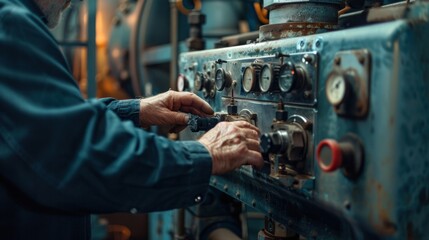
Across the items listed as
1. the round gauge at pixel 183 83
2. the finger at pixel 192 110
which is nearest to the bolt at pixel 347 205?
the finger at pixel 192 110

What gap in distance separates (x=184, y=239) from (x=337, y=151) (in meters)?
1.12

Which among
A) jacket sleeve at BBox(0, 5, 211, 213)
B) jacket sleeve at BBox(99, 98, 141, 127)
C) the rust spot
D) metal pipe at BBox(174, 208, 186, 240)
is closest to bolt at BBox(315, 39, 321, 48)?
the rust spot

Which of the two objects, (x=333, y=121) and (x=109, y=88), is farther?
(x=109, y=88)

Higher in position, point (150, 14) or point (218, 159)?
point (150, 14)

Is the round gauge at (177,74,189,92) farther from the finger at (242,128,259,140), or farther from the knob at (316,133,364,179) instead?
the knob at (316,133,364,179)

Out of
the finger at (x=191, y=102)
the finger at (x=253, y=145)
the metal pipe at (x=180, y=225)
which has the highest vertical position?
the finger at (x=191, y=102)

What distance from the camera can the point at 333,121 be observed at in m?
0.84

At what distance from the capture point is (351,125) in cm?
79

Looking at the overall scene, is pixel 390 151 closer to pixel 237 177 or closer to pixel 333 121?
pixel 333 121

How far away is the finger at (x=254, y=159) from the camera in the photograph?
96 cm

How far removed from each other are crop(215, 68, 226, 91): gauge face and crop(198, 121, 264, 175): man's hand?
246 mm

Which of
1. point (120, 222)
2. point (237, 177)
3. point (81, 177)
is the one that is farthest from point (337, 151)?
point (120, 222)

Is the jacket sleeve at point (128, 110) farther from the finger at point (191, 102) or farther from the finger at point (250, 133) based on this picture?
the finger at point (250, 133)

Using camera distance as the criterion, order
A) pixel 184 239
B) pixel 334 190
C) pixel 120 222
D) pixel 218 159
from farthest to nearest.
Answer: pixel 120 222 < pixel 184 239 < pixel 218 159 < pixel 334 190
